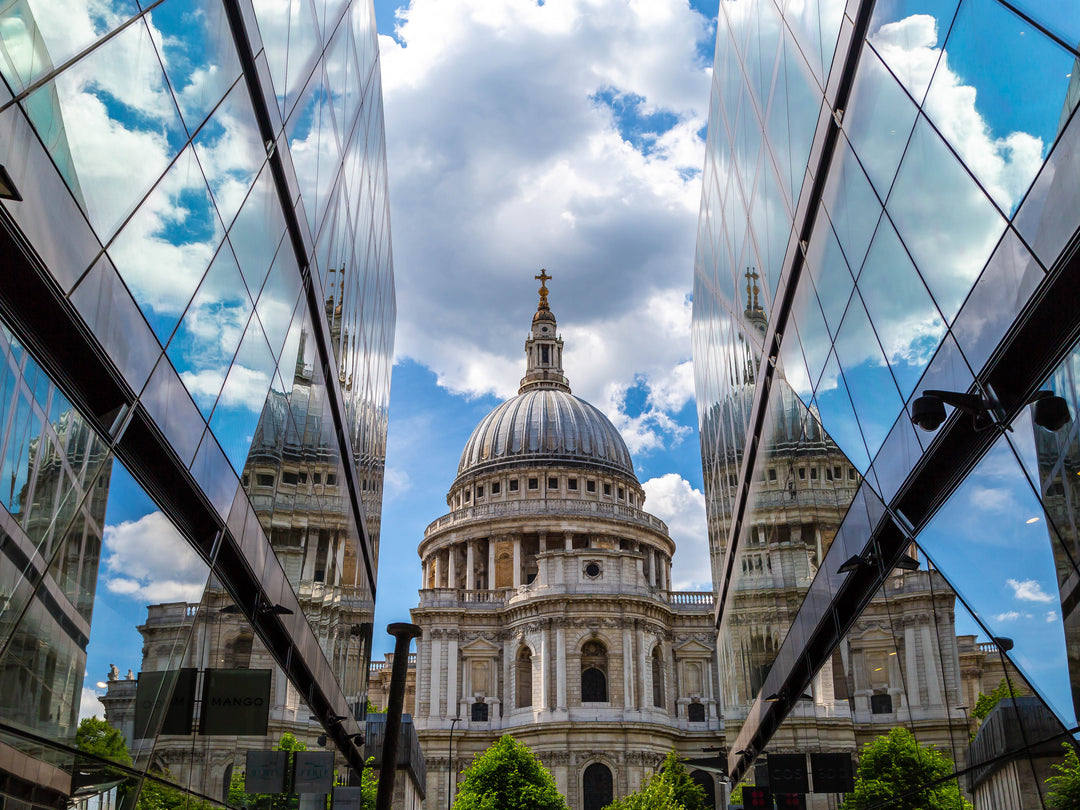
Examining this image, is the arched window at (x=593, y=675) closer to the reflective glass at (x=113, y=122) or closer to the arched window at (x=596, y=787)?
the arched window at (x=596, y=787)

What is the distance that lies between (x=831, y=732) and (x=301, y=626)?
10.2m

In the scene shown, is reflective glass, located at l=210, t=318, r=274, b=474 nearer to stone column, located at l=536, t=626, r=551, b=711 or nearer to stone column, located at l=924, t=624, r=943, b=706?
stone column, located at l=924, t=624, r=943, b=706

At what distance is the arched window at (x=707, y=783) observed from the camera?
8056 centimetres

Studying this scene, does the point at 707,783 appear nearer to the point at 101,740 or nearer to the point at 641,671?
the point at 641,671

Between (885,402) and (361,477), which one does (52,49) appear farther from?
(361,477)

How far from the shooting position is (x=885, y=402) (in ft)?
43.1

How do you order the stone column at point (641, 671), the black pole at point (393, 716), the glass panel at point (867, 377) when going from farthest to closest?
the stone column at point (641, 671) → the black pole at point (393, 716) → the glass panel at point (867, 377)

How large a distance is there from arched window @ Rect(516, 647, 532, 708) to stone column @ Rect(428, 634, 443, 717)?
21.4 ft

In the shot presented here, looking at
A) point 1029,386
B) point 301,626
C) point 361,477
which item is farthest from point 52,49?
point 361,477

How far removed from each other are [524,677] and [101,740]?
80.5 meters

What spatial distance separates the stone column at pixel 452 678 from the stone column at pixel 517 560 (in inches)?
501

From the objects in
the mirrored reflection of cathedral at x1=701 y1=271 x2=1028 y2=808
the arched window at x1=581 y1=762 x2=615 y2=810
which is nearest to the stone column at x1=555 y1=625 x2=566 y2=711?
the arched window at x1=581 y1=762 x2=615 y2=810

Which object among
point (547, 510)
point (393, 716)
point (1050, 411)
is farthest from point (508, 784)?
point (1050, 411)

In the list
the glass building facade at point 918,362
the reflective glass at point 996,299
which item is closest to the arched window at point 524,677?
the glass building facade at point 918,362
